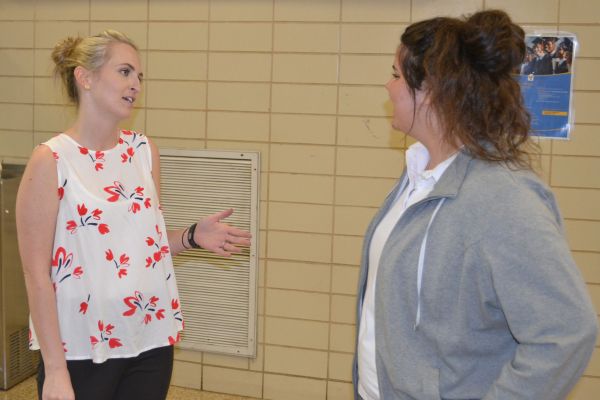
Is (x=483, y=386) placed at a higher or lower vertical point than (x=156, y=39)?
lower

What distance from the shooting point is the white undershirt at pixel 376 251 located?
1.45 metres

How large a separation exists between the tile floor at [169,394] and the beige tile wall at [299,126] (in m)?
0.05

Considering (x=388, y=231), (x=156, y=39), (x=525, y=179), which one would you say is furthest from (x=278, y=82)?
(x=525, y=179)

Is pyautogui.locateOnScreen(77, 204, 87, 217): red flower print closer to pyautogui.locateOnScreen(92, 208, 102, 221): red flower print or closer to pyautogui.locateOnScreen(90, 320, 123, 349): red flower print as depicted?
pyautogui.locateOnScreen(92, 208, 102, 221): red flower print

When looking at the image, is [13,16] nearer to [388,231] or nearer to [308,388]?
[308,388]

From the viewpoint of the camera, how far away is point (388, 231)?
1.47 m

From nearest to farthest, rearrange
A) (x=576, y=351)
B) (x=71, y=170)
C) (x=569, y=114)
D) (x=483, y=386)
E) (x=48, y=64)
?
(x=576, y=351) → (x=483, y=386) → (x=71, y=170) → (x=569, y=114) → (x=48, y=64)

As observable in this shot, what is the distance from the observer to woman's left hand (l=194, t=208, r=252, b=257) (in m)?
2.03

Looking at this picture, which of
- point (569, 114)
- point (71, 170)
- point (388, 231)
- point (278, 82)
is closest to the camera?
point (388, 231)

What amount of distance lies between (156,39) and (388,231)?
2.20m

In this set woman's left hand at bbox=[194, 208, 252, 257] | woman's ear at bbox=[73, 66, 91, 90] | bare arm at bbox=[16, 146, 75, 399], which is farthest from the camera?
woman's left hand at bbox=[194, 208, 252, 257]

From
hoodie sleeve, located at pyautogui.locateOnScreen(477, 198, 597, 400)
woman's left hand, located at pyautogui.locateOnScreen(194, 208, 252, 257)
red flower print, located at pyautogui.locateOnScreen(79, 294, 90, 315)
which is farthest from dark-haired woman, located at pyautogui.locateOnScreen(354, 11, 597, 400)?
red flower print, located at pyautogui.locateOnScreen(79, 294, 90, 315)

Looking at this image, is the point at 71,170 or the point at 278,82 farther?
the point at 278,82

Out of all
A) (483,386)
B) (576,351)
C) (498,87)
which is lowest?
(483,386)
